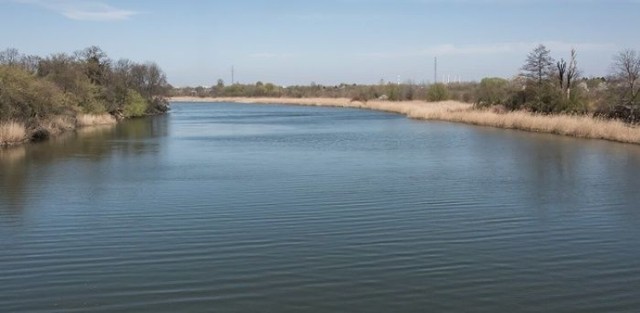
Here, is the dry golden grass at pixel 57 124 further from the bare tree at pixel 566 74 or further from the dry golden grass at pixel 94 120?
the bare tree at pixel 566 74

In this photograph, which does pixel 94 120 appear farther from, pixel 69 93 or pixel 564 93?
pixel 564 93

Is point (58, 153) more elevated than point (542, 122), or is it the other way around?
point (542, 122)

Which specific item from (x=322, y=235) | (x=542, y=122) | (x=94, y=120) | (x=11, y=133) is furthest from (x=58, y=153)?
(x=542, y=122)

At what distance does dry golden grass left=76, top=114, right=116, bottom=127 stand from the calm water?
19115 mm

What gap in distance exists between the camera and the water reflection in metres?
14.2

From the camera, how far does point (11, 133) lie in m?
24.6

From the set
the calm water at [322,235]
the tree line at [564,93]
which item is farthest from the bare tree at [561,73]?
the calm water at [322,235]

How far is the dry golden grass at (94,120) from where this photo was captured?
37562mm

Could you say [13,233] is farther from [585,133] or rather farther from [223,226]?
[585,133]

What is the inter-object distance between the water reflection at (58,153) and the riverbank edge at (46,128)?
0.54 meters

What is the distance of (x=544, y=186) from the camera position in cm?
1403

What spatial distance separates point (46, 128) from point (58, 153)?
24.6 ft

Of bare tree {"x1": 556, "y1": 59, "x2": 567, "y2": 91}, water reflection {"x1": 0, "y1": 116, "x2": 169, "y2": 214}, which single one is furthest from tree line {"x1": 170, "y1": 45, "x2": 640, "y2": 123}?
water reflection {"x1": 0, "y1": 116, "x2": 169, "y2": 214}

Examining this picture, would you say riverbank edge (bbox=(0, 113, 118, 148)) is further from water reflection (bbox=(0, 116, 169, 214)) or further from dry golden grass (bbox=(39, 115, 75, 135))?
water reflection (bbox=(0, 116, 169, 214))
